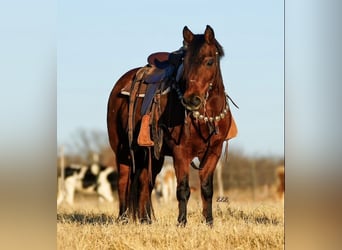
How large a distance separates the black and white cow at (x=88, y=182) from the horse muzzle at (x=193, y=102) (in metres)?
0.59

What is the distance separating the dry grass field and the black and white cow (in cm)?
5

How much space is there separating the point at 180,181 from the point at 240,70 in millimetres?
688

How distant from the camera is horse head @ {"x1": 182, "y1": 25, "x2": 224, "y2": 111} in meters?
6.96

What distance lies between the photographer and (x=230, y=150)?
711 centimetres

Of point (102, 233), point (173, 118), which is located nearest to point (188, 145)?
point (173, 118)

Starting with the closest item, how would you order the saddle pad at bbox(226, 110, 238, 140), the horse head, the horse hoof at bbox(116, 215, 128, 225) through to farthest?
1. the horse head
2. the saddle pad at bbox(226, 110, 238, 140)
3. the horse hoof at bbox(116, 215, 128, 225)

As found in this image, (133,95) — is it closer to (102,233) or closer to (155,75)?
(155,75)

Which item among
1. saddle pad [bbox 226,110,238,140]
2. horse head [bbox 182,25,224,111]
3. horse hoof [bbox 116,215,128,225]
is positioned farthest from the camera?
horse hoof [bbox 116,215,128,225]

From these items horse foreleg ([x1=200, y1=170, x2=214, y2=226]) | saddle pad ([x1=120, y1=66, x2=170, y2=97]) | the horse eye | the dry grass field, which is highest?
the horse eye

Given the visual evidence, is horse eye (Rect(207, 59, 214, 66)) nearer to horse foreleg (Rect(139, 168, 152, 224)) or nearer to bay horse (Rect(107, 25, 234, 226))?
bay horse (Rect(107, 25, 234, 226))

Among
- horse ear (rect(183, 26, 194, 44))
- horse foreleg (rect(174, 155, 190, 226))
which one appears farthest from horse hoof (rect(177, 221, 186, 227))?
horse ear (rect(183, 26, 194, 44))

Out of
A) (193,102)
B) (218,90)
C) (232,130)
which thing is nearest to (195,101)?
(193,102)

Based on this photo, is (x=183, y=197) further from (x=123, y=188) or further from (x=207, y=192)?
(x=123, y=188)

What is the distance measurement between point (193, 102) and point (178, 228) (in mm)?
694
